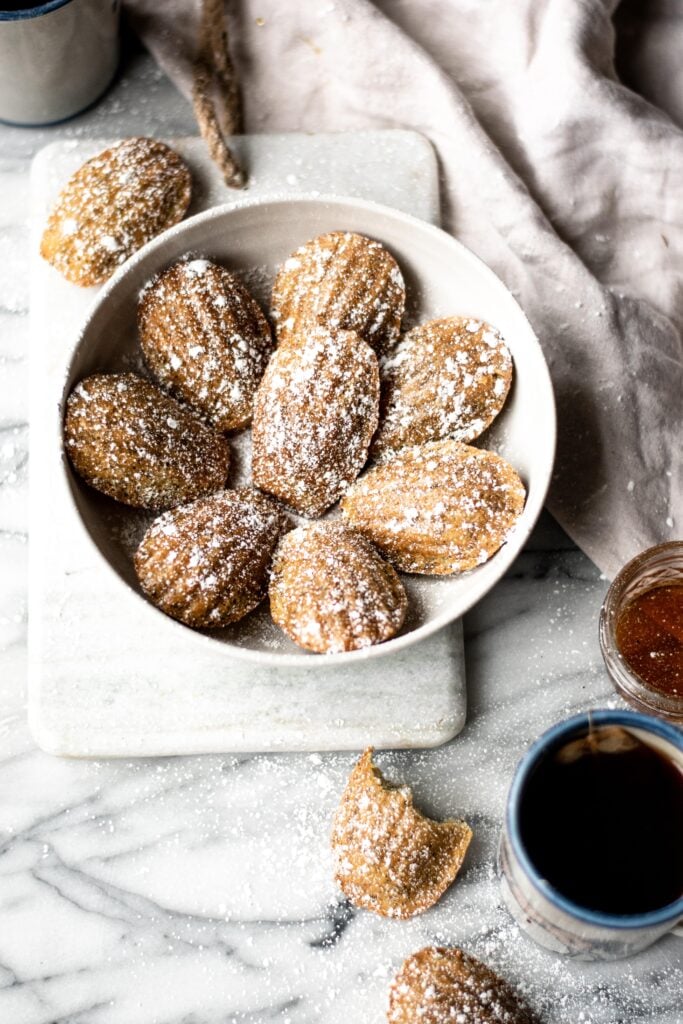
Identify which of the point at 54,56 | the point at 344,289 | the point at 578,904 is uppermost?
the point at 54,56

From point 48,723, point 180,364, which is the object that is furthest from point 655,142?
point 48,723

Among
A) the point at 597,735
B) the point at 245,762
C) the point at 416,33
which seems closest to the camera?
the point at 597,735

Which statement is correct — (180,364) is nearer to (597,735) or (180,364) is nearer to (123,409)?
(123,409)

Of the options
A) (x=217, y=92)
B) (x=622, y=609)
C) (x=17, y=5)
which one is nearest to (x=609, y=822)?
(x=622, y=609)

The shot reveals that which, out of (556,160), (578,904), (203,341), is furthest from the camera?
(556,160)

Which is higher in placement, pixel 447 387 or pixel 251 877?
pixel 447 387

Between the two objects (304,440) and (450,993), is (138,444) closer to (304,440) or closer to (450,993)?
(304,440)

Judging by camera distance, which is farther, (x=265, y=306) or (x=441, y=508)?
(x=265, y=306)

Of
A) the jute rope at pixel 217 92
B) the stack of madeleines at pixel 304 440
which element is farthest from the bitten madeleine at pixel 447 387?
the jute rope at pixel 217 92
